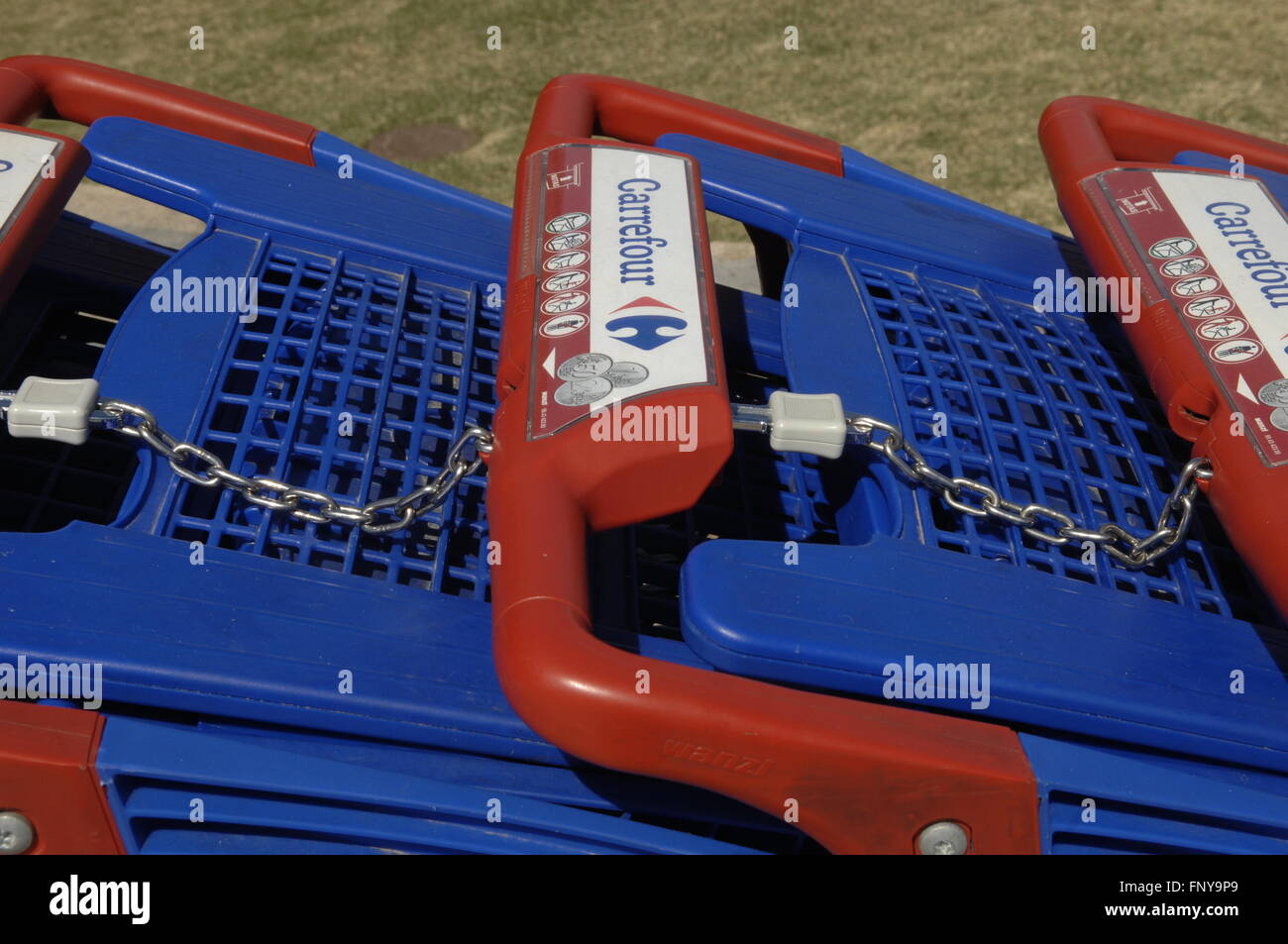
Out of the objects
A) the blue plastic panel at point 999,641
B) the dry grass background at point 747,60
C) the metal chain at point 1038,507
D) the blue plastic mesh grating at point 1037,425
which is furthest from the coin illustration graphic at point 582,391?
the dry grass background at point 747,60

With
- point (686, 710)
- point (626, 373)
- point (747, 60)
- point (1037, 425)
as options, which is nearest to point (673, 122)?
point (1037, 425)

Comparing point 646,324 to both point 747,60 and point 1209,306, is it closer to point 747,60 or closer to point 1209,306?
point 1209,306

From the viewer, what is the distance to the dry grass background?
4008 mm

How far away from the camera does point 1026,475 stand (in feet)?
5.77

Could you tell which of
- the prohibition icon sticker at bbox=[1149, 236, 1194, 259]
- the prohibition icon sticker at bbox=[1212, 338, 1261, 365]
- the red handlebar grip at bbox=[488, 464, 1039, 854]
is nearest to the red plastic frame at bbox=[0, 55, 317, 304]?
the red handlebar grip at bbox=[488, 464, 1039, 854]

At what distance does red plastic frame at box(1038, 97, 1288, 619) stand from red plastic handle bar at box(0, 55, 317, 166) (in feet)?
4.59

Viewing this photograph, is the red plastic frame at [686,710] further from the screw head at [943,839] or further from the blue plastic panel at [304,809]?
the blue plastic panel at [304,809]

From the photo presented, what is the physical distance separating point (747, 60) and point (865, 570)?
326cm

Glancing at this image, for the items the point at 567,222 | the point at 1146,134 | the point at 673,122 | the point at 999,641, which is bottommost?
the point at 999,641

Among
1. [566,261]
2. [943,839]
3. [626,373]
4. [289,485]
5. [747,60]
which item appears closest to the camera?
[943,839]

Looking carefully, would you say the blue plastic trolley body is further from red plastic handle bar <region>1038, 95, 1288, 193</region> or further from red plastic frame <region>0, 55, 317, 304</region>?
red plastic handle bar <region>1038, 95, 1288, 193</region>

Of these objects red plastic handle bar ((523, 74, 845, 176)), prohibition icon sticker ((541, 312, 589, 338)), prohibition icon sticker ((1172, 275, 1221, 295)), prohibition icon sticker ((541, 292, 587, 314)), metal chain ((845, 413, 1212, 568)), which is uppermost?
red plastic handle bar ((523, 74, 845, 176))

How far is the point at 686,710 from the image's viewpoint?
49.8 inches

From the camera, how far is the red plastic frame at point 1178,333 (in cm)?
144
